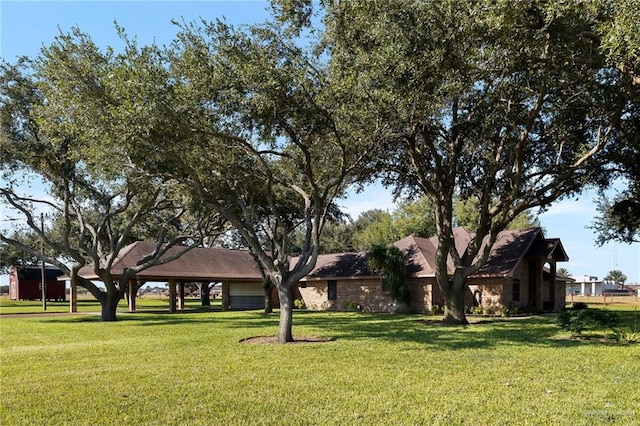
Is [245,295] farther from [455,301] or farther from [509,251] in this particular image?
[455,301]

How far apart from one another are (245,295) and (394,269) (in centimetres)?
1489

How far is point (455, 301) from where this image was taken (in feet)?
67.0

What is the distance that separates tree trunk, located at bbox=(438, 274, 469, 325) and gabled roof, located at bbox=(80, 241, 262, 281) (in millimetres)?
15590

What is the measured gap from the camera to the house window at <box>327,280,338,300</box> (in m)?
32.6

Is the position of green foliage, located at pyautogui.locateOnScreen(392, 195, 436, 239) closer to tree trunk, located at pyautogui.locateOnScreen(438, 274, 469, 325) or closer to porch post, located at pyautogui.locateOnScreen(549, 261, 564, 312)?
porch post, located at pyautogui.locateOnScreen(549, 261, 564, 312)

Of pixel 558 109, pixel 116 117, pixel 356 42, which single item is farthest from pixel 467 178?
pixel 116 117

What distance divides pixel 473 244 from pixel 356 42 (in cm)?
1083

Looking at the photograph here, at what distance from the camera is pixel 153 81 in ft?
37.1

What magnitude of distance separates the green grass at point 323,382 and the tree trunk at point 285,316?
113 centimetres

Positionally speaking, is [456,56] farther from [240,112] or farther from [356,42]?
[240,112]

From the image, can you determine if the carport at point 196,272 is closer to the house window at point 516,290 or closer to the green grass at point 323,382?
the house window at point 516,290

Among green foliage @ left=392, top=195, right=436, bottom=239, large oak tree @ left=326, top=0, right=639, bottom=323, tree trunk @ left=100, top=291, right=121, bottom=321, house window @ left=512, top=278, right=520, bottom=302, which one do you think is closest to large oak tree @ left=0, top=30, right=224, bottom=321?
tree trunk @ left=100, top=291, right=121, bottom=321

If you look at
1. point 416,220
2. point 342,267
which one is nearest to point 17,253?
point 342,267

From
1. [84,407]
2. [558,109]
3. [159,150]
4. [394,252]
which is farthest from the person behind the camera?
[394,252]
